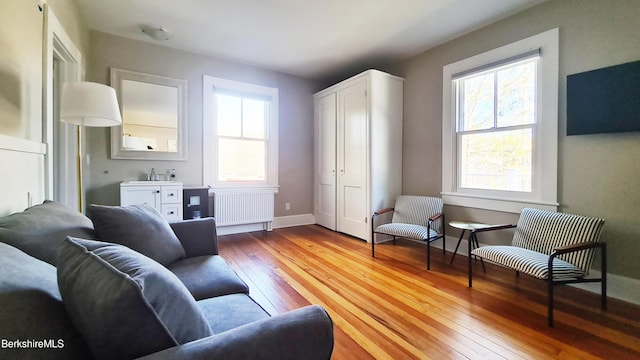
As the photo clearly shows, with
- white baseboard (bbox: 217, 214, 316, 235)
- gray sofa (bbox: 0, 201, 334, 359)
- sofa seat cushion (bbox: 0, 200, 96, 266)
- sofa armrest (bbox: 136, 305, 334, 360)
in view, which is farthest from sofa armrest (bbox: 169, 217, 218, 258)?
white baseboard (bbox: 217, 214, 316, 235)

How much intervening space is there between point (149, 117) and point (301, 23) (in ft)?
7.55

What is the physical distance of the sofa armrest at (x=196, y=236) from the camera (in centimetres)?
182

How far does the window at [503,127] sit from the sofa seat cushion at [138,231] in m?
3.07

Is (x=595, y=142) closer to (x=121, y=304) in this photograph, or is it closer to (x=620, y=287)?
(x=620, y=287)

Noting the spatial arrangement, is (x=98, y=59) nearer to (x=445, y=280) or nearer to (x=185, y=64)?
(x=185, y=64)

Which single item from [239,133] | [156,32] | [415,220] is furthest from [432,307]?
[156,32]

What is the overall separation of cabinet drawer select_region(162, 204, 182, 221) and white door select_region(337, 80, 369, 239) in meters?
2.25

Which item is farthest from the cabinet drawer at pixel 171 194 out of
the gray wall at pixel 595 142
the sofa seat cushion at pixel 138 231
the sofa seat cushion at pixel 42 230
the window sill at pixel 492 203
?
the gray wall at pixel 595 142

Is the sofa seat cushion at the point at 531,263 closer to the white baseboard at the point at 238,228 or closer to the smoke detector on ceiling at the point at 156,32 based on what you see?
the white baseboard at the point at 238,228

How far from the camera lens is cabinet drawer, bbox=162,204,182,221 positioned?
10.9ft

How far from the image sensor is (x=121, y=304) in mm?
594

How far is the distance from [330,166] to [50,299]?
3.95m

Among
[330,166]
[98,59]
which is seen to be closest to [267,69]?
[330,166]

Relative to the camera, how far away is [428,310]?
200 centimetres
